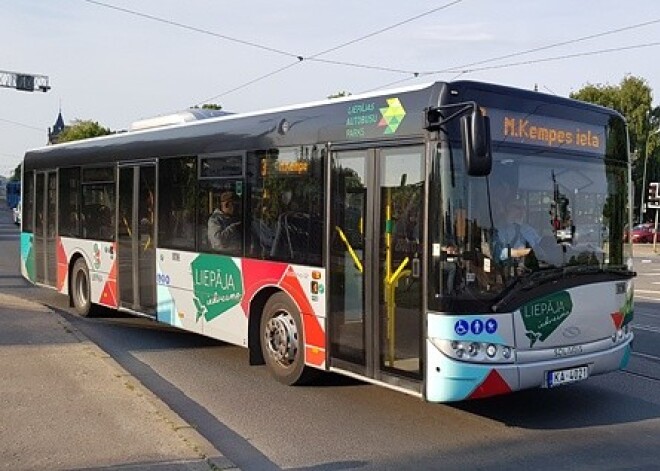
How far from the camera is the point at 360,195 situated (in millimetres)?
7117

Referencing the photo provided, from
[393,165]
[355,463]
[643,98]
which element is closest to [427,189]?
[393,165]

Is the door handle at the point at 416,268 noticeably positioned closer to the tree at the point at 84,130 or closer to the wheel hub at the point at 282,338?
the wheel hub at the point at 282,338

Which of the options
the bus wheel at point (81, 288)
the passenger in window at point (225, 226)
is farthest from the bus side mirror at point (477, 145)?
the bus wheel at point (81, 288)

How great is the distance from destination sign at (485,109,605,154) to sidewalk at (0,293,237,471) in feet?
11.2

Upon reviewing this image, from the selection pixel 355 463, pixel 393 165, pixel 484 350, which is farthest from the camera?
pixel 393 165

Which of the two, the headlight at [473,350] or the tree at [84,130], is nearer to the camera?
the headlight at [473,350]

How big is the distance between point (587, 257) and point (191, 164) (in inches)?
198

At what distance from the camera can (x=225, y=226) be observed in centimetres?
911

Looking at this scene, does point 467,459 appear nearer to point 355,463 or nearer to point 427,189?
point 355,463

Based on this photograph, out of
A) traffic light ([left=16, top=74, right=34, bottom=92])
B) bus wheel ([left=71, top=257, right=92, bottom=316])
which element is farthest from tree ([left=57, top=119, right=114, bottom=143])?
bus wheel ([left=71, top=257, right=92, bottom=316])

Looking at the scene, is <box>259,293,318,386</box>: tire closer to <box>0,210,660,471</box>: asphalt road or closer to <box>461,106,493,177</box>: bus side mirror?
<box>0,210,660,471</box>: asphalt road

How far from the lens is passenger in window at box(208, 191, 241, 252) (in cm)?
892

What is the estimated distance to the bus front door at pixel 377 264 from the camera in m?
6.48

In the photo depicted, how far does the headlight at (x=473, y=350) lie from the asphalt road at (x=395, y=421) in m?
0.70
